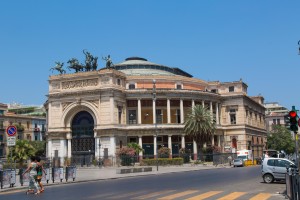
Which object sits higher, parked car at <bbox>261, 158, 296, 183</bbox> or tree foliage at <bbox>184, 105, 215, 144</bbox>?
tree foliage at <bbox>184, 105, 215, 144</bbox>

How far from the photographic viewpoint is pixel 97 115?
7112 cm

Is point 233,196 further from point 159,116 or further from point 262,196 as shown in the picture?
point 159,116

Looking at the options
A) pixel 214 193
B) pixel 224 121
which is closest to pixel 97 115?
pixel 224 121

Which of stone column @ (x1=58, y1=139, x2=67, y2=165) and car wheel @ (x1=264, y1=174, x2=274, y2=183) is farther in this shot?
stone column @ (x1=58, y1=139, x2=67, y2=165)

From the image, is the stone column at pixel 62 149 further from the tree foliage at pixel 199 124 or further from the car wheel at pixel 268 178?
the car wheel at pixel 268 178

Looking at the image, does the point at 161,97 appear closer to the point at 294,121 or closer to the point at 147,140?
the point at 147,140

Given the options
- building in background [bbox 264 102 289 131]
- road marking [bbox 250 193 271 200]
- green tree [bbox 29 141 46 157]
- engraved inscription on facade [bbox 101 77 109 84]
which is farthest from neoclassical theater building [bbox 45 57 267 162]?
building in background [bbox 264 102 289 131]

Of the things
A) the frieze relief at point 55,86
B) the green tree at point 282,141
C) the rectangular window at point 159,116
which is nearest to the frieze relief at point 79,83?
the frieze relief at point 55,86

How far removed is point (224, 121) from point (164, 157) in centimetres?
2265

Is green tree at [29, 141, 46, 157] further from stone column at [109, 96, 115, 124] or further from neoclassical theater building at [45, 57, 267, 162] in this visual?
stone column at [109, 96, 115, 124]

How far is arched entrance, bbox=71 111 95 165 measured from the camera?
73.2m

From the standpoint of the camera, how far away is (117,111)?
71312mm

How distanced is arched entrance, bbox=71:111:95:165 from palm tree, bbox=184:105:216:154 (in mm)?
17206

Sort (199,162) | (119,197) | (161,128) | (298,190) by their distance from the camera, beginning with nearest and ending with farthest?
(298,190) < (119,197) < (199,162) < (161,128)
